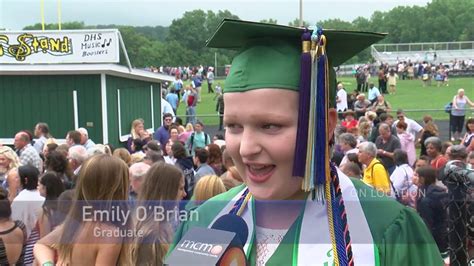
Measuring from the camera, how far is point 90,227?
341cm

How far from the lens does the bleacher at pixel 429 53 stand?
57.3 meters

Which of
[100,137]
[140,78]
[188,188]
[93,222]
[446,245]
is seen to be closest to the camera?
[93,222]

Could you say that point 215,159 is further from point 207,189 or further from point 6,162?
point 207,189

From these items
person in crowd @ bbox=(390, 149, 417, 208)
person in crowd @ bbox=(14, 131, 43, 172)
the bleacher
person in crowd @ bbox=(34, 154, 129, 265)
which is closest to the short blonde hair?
person in crowd @ bbox=(34, 154, 129, 265)

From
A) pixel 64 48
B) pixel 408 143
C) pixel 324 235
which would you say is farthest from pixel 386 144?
pixel 64 48

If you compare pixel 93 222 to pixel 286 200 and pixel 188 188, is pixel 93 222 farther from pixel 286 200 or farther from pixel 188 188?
pixel 188 188

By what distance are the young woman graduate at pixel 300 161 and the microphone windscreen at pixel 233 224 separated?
0.35ft

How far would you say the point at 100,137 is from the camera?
13.8 metres

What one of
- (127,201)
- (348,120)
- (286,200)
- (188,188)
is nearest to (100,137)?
(348,120)

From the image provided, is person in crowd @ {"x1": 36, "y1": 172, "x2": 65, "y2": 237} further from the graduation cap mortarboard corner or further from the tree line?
the tree line

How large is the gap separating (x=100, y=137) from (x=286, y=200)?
474 inches

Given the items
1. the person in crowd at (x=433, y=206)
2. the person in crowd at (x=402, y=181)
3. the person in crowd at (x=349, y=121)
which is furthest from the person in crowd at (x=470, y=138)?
the person in crowd at (x=433, y=206)

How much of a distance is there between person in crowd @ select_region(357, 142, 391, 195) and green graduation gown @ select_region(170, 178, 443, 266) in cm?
439

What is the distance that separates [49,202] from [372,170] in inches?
146
